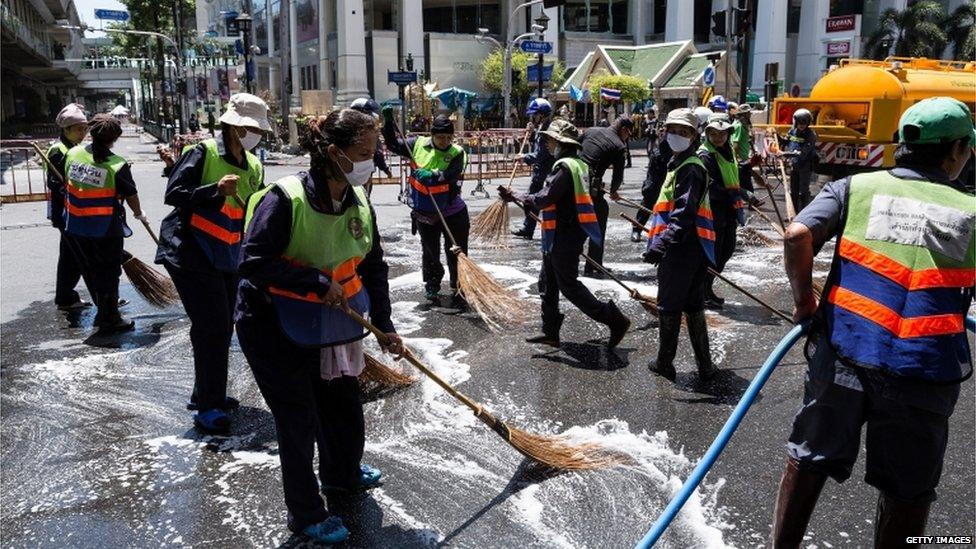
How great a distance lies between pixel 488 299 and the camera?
6.98 m

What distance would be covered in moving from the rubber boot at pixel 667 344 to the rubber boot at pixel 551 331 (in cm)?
92

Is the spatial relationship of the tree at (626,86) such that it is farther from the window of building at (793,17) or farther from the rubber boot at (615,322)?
the rubber boot at (615,322)

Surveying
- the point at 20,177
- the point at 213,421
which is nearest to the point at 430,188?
the point at 213,421

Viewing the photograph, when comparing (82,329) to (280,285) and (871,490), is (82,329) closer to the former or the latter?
(280,285)

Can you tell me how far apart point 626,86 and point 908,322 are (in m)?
33.0

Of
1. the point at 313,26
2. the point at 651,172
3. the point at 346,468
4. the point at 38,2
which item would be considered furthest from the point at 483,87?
the point at 346,468

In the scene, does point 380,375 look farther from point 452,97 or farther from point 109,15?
point 109,15

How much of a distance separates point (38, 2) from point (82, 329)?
56171 mm

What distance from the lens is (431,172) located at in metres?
7.35

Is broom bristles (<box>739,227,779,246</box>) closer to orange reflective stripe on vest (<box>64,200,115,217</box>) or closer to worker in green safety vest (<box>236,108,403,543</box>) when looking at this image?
orange reflective stripe on vest (<box>64,200,115,217</box>)

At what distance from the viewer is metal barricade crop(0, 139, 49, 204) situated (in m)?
16.5

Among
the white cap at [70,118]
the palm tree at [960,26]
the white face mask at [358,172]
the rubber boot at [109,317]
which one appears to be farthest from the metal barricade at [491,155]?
the palm tree at [960,26]

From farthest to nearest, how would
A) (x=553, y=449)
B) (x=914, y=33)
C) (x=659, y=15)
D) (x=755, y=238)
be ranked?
(x=659, y=15) → (x=914, y=33) → (x=755, y=238) → (x=553, y=449)

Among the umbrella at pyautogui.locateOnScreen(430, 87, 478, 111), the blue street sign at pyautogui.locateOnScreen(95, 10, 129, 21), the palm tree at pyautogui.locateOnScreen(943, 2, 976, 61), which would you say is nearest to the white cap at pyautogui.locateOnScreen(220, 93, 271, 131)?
the umbrella at pyautogui.locateOnScreen(430, 87, 478, 111)
